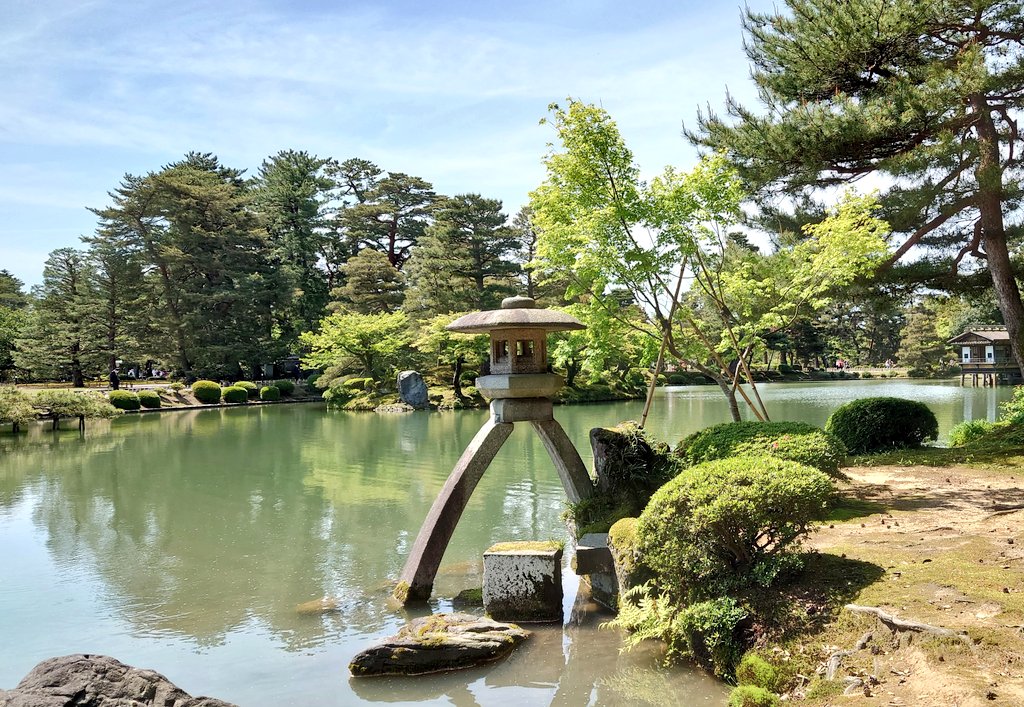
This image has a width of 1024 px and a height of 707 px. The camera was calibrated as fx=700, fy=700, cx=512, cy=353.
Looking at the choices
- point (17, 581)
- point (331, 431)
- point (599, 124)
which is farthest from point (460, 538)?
point (331, 431)

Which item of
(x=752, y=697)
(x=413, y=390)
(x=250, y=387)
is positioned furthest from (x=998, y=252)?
(x=250, y=387)

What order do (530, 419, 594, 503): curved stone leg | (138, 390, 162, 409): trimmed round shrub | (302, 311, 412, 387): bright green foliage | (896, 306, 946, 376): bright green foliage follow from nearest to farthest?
(530, 419, 594, 503): curved stone leg < (138, 390, 162, 409): trimmed round shrub < (302, 311, 412, 387): bright green foliage < (896, 306, 946, 376): bright green foliage

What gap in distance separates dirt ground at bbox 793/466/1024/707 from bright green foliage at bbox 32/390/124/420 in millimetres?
24946

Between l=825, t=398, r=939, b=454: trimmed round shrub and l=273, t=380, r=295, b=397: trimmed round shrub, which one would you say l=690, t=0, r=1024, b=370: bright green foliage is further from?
l=273, t=380, r=295, b=397: trimmed round shrub

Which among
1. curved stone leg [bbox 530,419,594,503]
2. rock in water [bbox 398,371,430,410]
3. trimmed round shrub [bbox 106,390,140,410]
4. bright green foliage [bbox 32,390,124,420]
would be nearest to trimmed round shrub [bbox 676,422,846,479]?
curved stone leg [bbox 530,419,594,503]

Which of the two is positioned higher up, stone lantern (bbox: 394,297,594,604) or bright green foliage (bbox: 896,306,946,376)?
bright green foliage (bbox: 896,306,946,376)

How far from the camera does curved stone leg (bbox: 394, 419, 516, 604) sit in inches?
265

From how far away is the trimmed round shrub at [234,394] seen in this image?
114 feet

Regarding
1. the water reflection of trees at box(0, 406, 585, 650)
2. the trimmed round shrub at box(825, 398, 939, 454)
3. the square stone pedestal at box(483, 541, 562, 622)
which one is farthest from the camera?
the trimmed round shrub at box(825, 398, 939, 454)

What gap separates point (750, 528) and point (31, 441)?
76.2 ft

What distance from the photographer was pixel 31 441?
21297mm

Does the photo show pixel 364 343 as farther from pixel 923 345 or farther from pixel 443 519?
pixel 923 345

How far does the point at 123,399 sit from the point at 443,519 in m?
28.1

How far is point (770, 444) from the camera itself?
6.48 m
